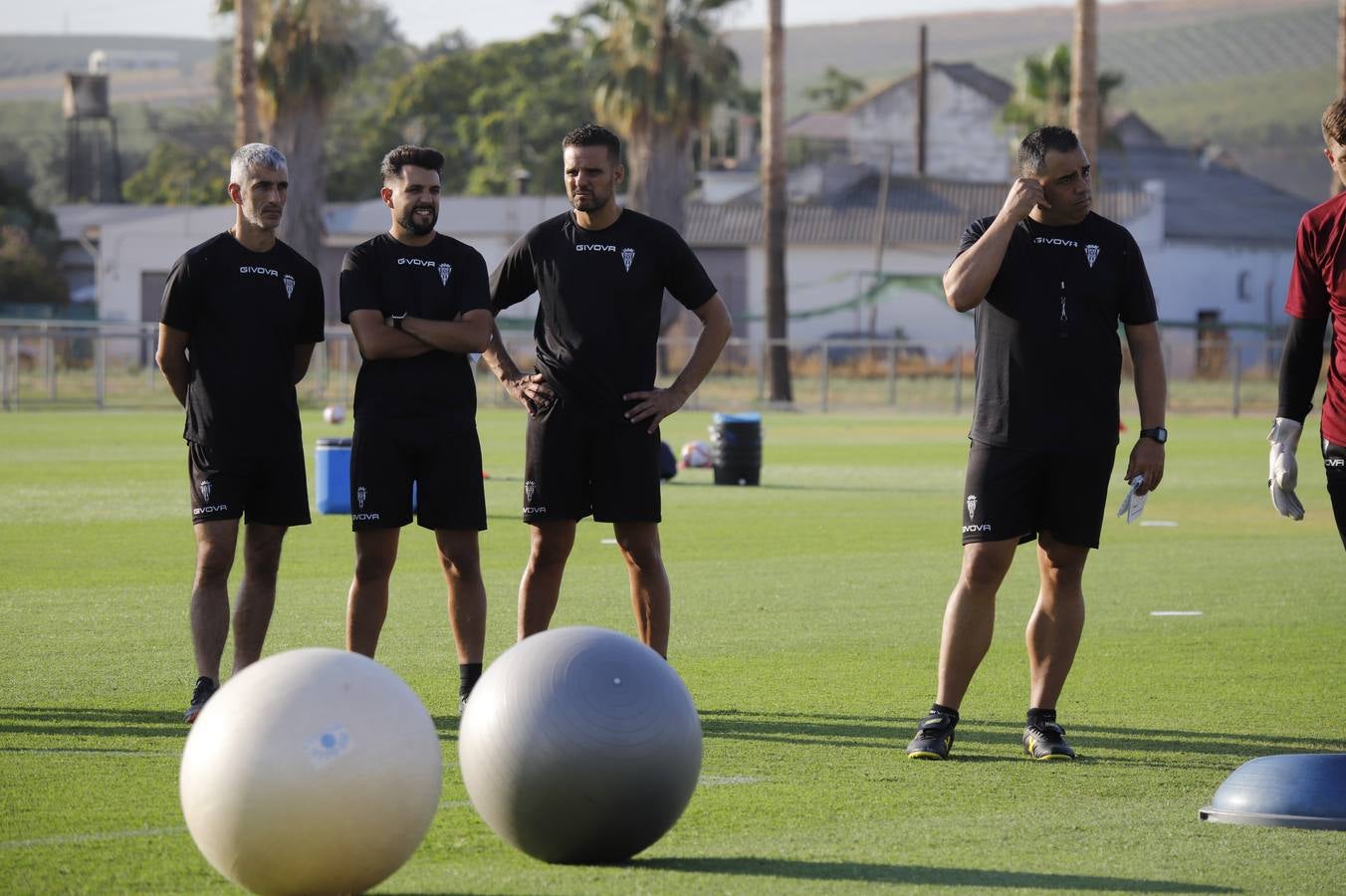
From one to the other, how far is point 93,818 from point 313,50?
4342 centimetres

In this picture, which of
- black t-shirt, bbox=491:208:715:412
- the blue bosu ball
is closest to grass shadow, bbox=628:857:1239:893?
the blue bosu ball

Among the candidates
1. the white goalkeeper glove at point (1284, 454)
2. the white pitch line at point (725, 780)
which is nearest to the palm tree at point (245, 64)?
the white pitch line at point (725, 780)

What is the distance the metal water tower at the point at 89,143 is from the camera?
96.5 metres

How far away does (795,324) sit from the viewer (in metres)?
69.5

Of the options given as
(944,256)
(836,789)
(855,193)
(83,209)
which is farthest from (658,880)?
(83,209)

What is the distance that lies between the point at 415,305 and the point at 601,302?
0.79 meters

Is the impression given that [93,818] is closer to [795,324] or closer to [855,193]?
[795,324]

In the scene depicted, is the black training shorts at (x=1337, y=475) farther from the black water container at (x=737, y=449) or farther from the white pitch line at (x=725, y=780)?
the black water container at (x=737, y=449)

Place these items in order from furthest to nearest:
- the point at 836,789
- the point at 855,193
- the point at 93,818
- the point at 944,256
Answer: the point at 855,193
the point at 944,256
the point at 836,789
the point at 93,818

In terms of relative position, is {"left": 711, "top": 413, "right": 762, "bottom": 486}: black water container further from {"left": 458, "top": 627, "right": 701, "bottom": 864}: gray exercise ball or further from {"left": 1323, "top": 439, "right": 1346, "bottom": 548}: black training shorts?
{"left": 458, "top": 627, "right": 701, "bottom": 864}: gray exercise ball

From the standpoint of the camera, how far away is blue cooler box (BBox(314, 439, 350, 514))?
700 inches

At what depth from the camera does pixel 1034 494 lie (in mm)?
7742

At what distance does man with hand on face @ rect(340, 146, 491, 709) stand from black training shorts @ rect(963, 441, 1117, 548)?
2.12 metres

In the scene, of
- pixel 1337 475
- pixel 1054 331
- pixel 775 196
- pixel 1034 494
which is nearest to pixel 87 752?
pixel 1034 494
